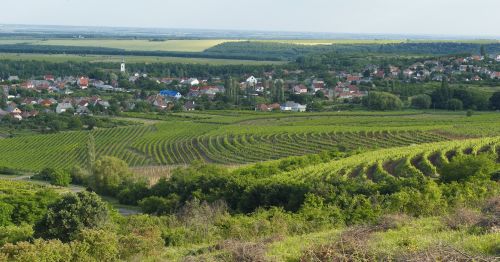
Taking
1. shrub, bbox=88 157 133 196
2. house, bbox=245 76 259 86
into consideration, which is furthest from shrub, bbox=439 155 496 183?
house, bbox=245 76 259 86

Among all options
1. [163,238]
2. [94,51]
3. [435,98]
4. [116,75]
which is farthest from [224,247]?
[94,51]

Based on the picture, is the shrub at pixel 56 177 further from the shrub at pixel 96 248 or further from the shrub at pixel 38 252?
the shrub at pixel 38 252

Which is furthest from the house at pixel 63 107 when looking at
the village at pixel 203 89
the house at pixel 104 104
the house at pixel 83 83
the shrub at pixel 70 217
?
the shrub at pixel 70 217

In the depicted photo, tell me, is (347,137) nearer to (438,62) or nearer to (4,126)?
(4,126)

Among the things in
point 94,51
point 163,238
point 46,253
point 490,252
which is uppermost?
point 490,252

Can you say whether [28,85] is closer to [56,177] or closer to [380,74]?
[380,74]

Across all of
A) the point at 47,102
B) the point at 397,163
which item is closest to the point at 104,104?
the point at 47,102
